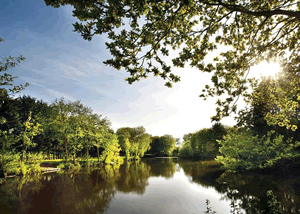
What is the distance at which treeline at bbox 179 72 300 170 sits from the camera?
258 inches

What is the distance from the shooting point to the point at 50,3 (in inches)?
117

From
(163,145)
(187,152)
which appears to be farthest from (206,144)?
(163,145)

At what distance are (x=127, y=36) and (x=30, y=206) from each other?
421 inches

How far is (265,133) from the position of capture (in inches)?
819

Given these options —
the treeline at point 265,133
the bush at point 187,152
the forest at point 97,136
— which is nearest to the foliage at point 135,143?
the forest at point 97,136

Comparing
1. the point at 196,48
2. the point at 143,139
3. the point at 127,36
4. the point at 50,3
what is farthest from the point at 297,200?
the point at 143,139

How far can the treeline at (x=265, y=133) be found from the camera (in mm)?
6547

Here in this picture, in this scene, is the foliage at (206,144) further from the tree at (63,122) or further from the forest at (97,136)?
the tree at (63,122)

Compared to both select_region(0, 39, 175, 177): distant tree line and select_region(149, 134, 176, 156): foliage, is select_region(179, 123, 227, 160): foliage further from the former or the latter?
select_region(0, 39, 175, 177): distant tree line

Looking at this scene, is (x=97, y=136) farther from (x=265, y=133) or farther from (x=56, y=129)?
(x=265, y=133)

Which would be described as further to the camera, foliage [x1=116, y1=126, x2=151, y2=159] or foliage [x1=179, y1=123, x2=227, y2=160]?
foliage [x1=116, y1=126, x2=151, y2=159]

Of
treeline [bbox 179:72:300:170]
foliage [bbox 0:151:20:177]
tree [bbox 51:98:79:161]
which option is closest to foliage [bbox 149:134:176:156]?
treeline [bbox 179:72:300:170]

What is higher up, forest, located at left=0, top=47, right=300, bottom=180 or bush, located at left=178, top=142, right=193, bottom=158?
forest, located at left=0, top=47, right=300, bottom=180

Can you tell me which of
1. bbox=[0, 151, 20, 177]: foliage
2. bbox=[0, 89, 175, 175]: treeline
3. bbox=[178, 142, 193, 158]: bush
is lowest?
bbox=[178, 142, 193, 158]: bush
